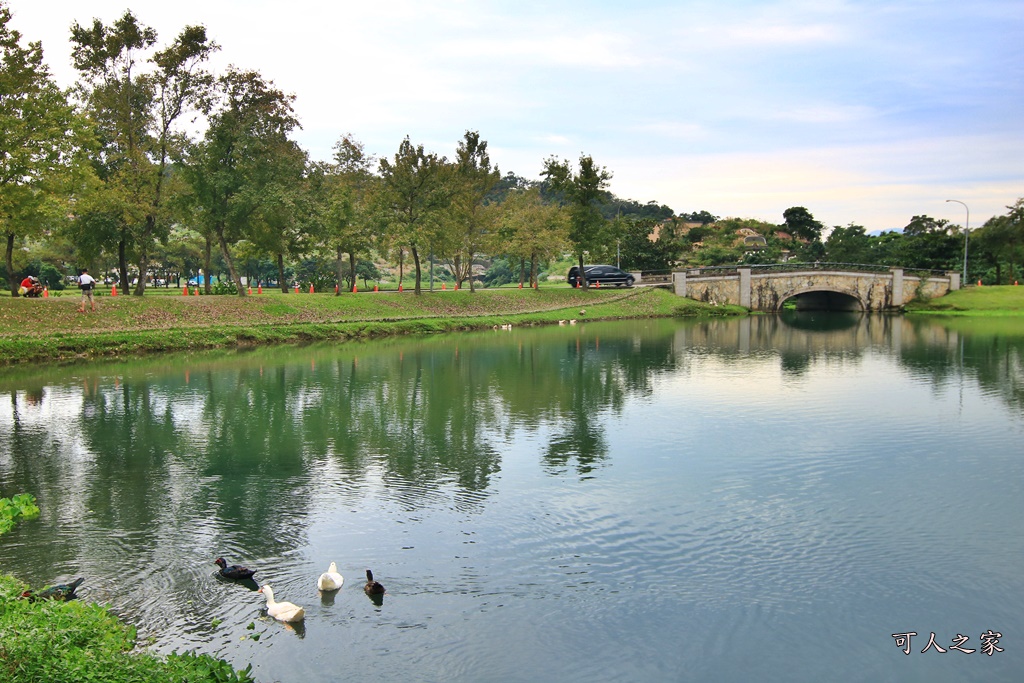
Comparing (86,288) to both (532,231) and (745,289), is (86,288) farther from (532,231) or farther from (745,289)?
(745,289)

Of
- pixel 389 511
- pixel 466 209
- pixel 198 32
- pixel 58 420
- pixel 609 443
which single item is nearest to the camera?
pixel 389 511

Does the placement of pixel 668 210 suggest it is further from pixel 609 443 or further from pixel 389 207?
pixel 609 443

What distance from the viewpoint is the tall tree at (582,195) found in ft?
273

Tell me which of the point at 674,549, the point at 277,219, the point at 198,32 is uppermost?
the point at 198,32

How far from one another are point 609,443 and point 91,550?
14.2m

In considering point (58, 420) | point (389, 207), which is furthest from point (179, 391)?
point (389, 207)

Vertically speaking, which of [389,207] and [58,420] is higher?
[389,207]

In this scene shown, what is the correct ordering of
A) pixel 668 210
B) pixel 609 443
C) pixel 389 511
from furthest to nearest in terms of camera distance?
pixel 668 210 < pixel 609 443 < pixel 389 511

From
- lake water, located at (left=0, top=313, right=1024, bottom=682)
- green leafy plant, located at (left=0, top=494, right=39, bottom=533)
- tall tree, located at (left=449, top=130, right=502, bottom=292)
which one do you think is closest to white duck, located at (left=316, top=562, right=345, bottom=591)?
lake water, located at (left=0, top=313, right=1024, bottom=682)

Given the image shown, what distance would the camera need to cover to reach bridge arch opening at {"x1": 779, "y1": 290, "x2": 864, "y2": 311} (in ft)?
299

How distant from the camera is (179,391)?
33031 millimetres

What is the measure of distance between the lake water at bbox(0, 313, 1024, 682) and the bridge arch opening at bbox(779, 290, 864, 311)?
59473mm

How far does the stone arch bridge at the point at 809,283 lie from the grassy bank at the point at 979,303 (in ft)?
5.29

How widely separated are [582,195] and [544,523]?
71046mm
